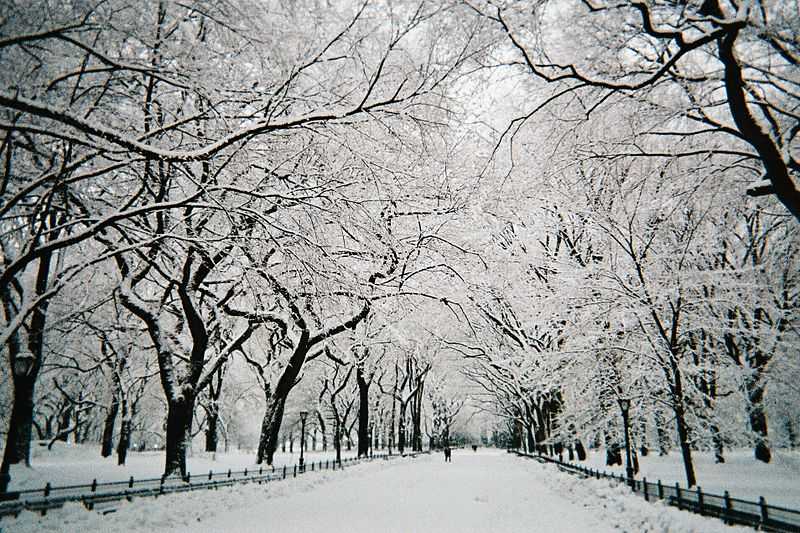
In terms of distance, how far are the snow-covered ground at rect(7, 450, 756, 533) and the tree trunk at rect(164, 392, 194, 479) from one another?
56.1 inches

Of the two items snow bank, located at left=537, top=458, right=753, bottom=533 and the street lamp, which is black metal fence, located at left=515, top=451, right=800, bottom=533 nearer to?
snow bank, located at left=537, top=458, right=753, bottom=533

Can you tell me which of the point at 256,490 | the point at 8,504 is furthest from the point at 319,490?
the point at 8,504

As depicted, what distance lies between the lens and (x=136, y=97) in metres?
7.97

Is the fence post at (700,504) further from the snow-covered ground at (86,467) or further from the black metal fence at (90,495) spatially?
the snow-covered ground at (86,467)

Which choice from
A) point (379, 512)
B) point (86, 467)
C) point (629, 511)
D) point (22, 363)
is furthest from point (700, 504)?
point (86, 467)

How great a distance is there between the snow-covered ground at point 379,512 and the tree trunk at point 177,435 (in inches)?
56.1

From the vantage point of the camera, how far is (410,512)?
11.1 meters

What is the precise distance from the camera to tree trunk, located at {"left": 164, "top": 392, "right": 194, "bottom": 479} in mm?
11820

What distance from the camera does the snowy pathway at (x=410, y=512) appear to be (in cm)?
918

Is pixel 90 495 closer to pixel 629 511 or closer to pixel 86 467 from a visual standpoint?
pixel 629 511

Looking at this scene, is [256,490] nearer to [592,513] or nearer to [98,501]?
[98,501]

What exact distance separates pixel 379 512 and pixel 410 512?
81cm

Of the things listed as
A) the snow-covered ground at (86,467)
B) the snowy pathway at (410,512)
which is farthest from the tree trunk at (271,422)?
the snow-covered ground at (86,467)

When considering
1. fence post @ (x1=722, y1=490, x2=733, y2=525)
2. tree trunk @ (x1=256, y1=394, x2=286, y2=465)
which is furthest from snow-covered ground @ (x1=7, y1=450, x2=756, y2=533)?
tree trunk @ (x1=256, y1=394, x2=286, y2=465)
